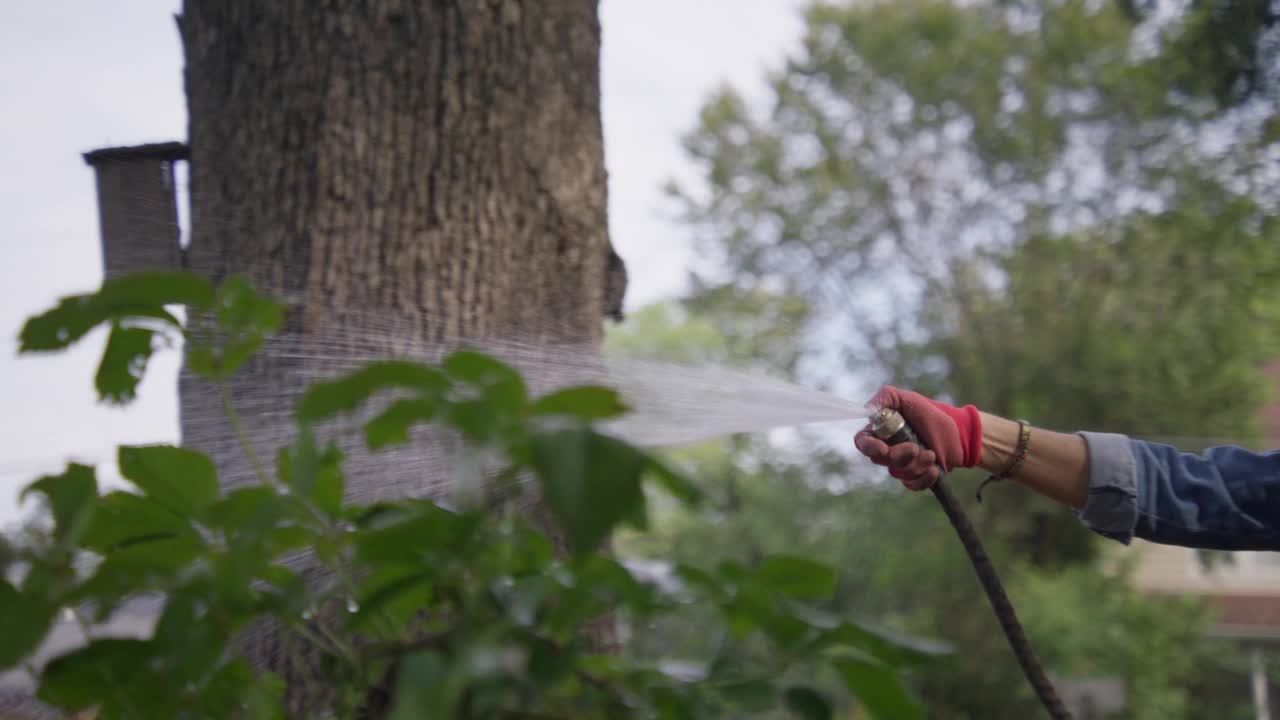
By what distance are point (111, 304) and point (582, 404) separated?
0.30 m

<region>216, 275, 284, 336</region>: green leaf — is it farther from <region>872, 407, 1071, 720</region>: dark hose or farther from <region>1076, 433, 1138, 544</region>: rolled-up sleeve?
<region>1076, 433, 1138, 544</region>: rolled-up sleeve

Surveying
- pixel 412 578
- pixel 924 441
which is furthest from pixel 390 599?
pixel 924 441

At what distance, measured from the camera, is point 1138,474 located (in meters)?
1.46

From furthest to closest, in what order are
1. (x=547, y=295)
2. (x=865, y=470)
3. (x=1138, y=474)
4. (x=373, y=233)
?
1. (x=865, y=470)
2. (x=547, y=295)
3. (x=373, y=233)
4. (x=1138, y=474)

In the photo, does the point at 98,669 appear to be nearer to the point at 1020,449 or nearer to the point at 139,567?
the point at 139,567

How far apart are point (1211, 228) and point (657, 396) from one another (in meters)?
11.3

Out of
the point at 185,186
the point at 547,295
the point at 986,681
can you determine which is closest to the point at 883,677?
the point at 547,295

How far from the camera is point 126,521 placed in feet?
1.96

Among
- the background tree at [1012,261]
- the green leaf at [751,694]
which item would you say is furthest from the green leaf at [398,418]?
the background tree at [1012,261]

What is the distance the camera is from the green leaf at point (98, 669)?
560mm

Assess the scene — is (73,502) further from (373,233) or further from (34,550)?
(373,233)

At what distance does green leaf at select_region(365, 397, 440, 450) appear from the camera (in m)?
0.49

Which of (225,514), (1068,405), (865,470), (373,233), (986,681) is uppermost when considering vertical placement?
(373,233)

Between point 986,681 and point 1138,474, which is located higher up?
point 1138,474
